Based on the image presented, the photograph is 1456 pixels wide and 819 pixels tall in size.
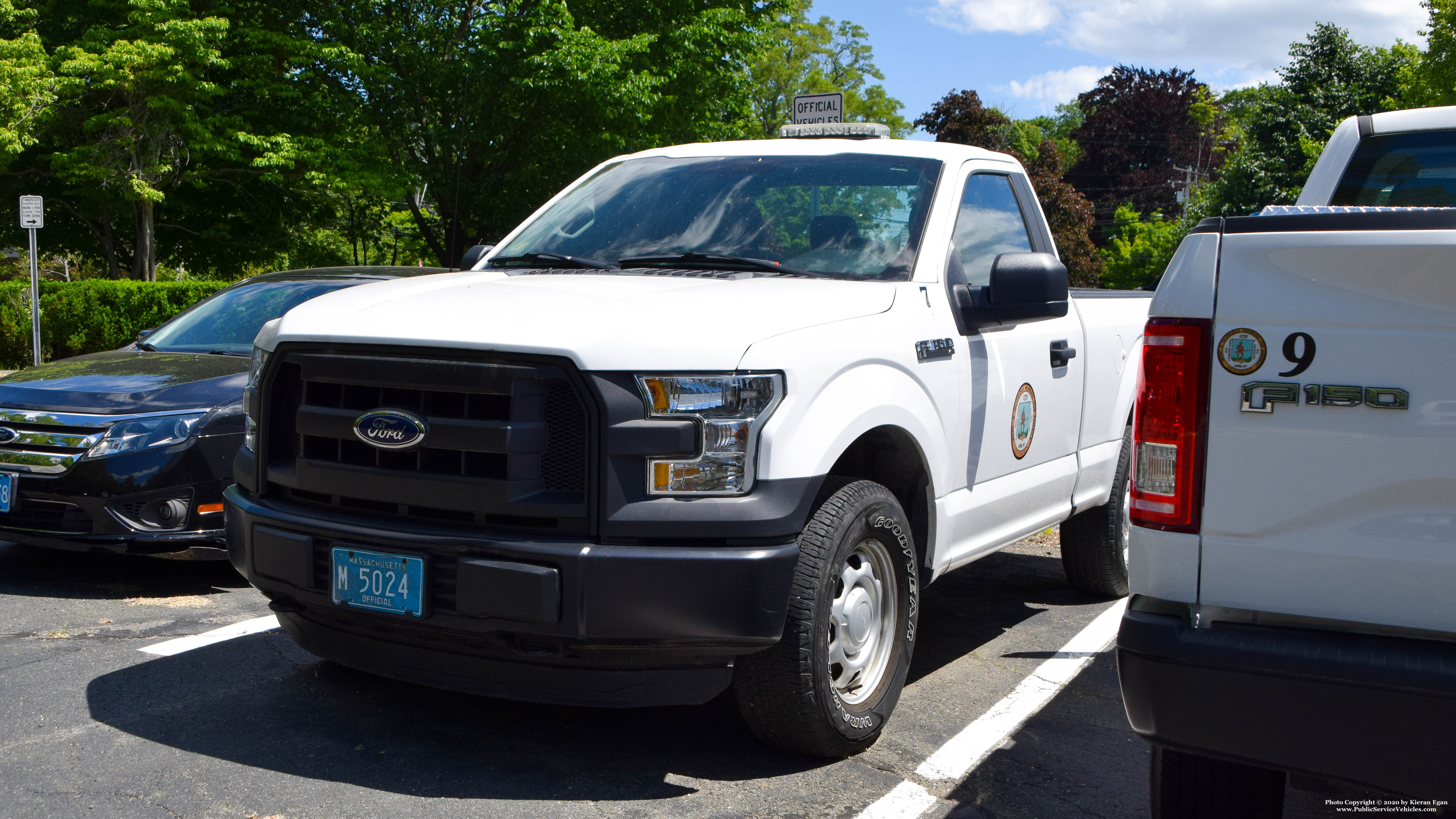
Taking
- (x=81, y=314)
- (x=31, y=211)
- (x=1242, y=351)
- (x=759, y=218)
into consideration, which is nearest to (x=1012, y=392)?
(x=759, y=218)

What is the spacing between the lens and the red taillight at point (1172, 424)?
8.02 ft

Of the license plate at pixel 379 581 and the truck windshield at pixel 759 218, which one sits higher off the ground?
the truck windshield at pixel 759 218

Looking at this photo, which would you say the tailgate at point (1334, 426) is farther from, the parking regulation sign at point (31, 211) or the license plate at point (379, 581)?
the parking regulation sign at point (31, 211)

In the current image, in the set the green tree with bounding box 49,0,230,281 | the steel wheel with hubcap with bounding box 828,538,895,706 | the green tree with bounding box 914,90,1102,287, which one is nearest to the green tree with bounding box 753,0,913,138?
the green tree with bounding box 914,90,1102,287

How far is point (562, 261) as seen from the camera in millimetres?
4414

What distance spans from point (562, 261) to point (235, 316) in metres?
3.28

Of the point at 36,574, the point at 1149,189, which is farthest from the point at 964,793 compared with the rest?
the point at 1149,189

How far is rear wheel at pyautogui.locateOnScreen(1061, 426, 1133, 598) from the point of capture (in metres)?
5.75

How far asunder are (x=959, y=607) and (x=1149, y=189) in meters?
57.4

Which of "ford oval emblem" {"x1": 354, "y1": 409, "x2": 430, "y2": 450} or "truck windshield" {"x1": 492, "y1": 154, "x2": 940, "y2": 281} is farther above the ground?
"truck windshield" {"x1": 492, "y1": 154, "x2": 940, "y2": 281}

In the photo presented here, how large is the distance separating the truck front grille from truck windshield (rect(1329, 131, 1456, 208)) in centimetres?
306

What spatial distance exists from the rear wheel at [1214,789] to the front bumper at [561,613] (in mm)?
1021

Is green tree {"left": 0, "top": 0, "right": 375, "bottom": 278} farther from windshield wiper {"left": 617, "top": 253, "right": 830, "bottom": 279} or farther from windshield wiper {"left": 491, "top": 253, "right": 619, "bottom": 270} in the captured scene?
windshield wiper {"left": 617, "top": 253, "right": 830, "bottom": 279}

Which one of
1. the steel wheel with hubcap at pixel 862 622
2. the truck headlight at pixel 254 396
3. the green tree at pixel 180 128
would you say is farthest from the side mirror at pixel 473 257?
the green tree at pixel 180 128
